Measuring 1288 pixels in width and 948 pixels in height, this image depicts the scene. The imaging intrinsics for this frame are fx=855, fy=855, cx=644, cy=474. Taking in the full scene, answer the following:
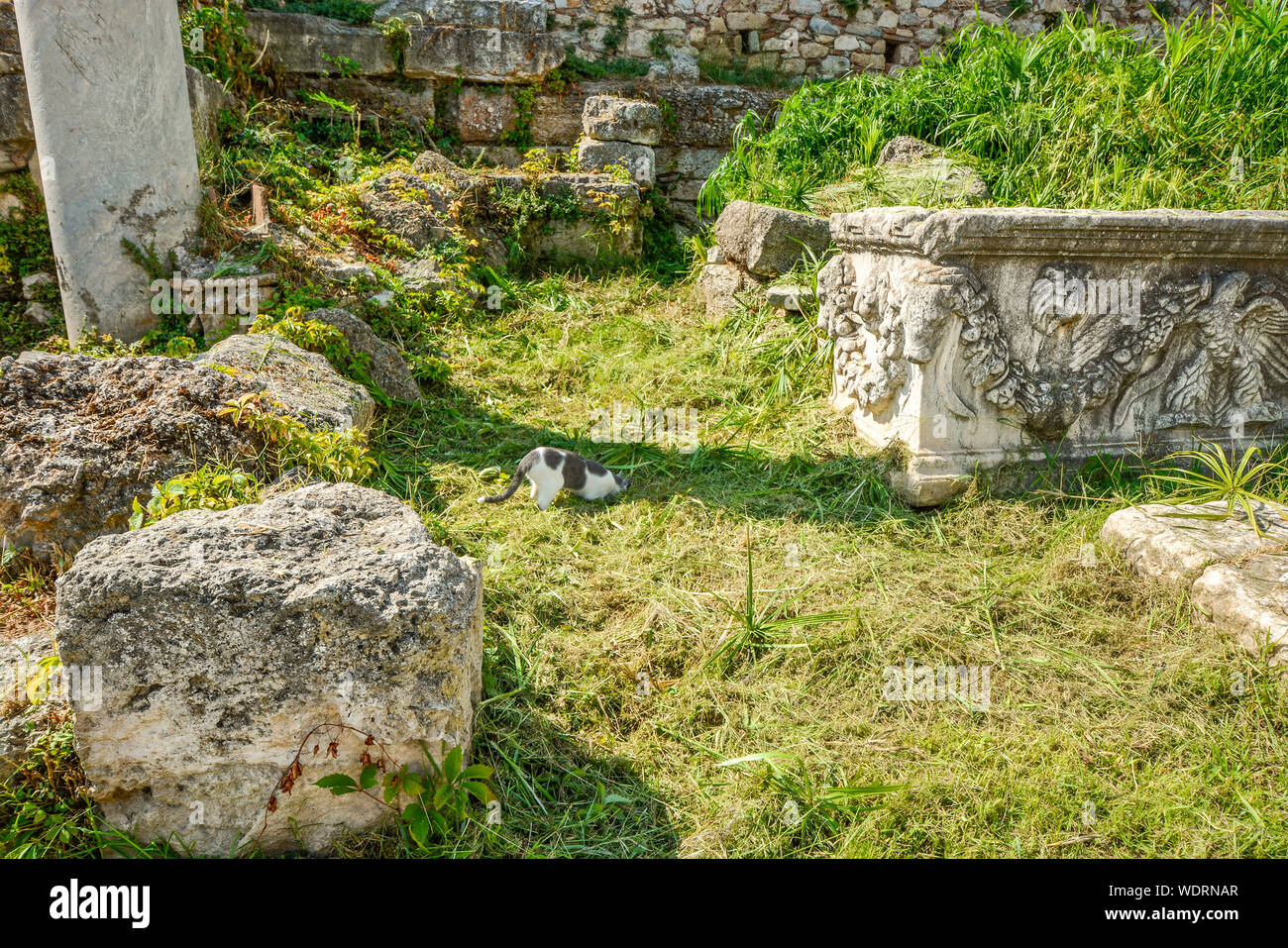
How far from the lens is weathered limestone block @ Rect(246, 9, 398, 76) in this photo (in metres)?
6.88

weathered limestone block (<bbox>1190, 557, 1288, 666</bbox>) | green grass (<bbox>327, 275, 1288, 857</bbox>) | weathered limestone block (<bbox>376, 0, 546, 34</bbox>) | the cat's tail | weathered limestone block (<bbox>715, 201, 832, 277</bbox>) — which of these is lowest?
green grass (<bbox>327, 275, 1288, 857</bbox>)

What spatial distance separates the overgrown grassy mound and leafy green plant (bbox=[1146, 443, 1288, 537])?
1322mm

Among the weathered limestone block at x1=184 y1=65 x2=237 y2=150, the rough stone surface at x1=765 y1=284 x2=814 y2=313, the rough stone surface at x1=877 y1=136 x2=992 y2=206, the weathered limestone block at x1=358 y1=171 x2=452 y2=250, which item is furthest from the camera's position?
the weathered limestone block at x1=358 y1=171 x2=452 y2=250

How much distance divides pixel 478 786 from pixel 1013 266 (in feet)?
9.93

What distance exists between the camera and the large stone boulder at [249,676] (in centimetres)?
191

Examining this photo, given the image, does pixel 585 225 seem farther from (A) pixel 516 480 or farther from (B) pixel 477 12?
(A) pixel 516 480

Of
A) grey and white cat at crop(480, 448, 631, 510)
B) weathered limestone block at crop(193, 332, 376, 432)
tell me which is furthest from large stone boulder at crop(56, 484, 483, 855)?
grey and white cat at crop(480, 448, 631, 510)

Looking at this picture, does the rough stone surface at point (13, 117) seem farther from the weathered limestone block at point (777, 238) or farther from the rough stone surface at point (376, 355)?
the weathered limestone block at point (777, 238)

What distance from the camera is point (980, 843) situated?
7.05 feet

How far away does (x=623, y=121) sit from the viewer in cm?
703

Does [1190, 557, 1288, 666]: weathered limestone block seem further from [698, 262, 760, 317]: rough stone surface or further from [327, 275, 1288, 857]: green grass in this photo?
[698, 262, 760, 317]: rough stone surface

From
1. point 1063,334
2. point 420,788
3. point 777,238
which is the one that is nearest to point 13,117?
point 777,238

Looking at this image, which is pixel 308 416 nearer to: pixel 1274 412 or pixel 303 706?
pixel 303 706

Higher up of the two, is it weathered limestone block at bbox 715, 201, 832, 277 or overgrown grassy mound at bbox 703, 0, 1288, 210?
overgrown grassy mound at bbox 703, 0, 1288, 210
